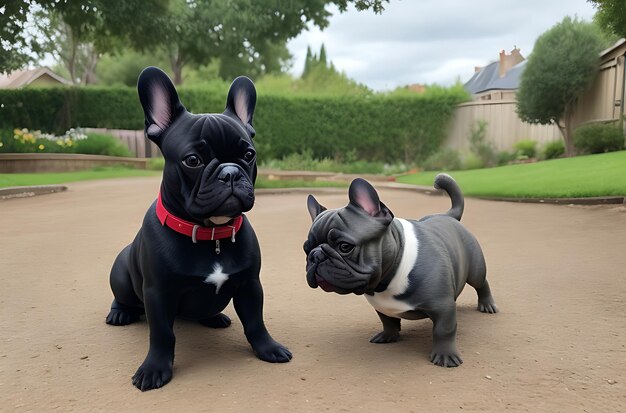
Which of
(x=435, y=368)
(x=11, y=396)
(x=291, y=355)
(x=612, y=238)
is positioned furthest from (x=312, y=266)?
(x=612, y=238)

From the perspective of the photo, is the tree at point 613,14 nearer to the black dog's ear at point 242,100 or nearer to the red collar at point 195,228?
the black dog's ear at point 242,100

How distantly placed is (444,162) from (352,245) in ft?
57.7

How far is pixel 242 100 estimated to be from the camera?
278cm

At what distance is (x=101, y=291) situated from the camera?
4.14 meters

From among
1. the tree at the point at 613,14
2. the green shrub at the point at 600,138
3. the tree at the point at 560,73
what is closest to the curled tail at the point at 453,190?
the tree at the point at 613,14

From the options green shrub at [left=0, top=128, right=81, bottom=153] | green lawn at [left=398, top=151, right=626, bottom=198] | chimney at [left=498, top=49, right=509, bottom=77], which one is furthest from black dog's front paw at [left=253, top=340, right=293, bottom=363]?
chimney at [left=498, top=49, right=509, bottom=77]

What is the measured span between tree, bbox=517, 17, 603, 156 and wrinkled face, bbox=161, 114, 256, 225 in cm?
1775

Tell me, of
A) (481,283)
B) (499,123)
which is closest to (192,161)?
(481,283)

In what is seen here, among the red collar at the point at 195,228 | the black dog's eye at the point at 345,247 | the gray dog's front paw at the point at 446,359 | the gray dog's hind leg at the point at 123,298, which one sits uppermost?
the red collar at the point at 195,228

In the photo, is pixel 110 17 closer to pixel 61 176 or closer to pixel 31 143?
pixel 31 143

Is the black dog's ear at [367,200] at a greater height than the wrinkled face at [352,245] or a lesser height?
greater

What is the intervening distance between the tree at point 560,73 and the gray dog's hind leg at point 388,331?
55.6ft

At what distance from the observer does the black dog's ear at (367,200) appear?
2.47 meters

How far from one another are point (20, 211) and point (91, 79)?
34.2 meters
